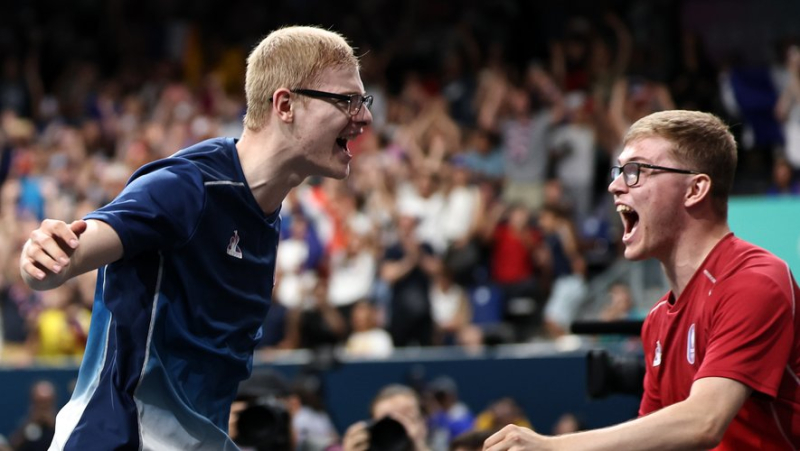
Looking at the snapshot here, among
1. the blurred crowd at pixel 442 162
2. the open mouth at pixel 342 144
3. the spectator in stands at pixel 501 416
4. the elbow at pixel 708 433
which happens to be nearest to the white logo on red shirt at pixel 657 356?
the elbow at pixel 708 433

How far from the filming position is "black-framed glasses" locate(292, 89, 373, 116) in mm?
3688

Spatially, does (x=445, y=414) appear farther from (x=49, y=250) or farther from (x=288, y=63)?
(x=49, y=250)

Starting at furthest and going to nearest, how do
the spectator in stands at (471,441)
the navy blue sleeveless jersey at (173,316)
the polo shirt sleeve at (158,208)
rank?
1. the spectator in stands at (471,441)
2. the navy blue sleeveless jersey at (173,316)
3. the polo shirt sleeve at (158,208)

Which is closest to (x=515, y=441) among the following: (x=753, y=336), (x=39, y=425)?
(x=753, y=336)

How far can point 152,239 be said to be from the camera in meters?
3.37

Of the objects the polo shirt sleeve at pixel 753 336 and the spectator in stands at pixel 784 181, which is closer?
the polo shirt sleeve at pixel 753 336

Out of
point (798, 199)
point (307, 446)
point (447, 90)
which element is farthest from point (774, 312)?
point (447, 90)

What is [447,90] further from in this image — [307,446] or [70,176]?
[307,446]

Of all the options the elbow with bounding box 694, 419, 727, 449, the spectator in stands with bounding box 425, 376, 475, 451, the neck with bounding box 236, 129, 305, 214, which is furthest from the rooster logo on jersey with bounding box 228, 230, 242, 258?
the spectator in stands with bounding box 425, 376, 475, 451

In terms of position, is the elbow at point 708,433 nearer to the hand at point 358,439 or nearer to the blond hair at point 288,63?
the blond hair at point 288,63

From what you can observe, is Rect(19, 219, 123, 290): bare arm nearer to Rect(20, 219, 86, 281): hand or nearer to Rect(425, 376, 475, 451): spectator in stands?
Rect(20, 219, 86, 281): hand

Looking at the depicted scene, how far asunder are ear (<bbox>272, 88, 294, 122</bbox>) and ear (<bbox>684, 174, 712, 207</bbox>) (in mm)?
1142

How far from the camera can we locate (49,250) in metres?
3.08

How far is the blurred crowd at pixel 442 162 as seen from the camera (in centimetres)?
1156
